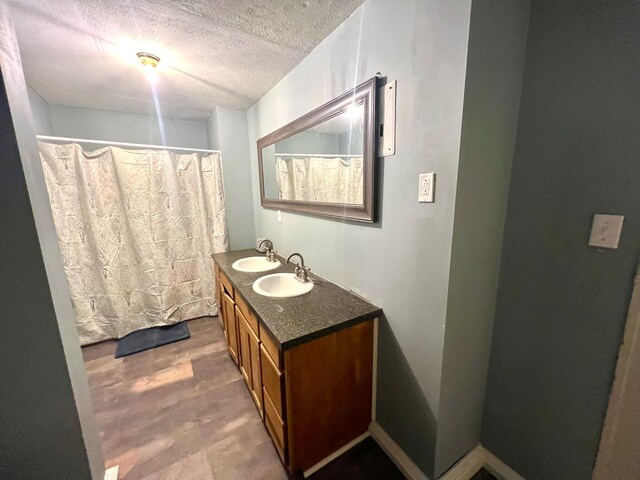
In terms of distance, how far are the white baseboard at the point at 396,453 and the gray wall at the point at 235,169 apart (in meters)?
2.19

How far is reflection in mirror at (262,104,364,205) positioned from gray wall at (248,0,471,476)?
0.17 metres

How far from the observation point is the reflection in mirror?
1.33 m

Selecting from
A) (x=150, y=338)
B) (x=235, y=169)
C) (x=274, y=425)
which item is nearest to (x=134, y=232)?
(x=150, y=338)

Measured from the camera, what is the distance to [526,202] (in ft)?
3.42

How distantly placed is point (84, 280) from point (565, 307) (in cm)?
337

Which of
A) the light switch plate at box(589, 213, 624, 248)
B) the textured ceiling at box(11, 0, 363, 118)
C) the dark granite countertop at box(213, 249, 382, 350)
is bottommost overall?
the dark granite countertop at box(213, 249, 382, 350)

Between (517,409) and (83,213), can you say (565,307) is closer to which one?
(517,409)

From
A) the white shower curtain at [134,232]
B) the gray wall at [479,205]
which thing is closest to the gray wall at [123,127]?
the white shower curtain at [134,232]

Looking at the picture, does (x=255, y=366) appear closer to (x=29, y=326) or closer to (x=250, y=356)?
(x=250, y=356)

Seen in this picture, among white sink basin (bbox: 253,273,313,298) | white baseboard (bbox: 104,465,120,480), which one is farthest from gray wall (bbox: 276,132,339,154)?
white baseboard (bbox: 104,465,120,480)

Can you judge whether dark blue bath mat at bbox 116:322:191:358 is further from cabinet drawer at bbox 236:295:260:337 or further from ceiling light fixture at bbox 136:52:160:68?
ceiling light fixture at bbox 136:52:160:68

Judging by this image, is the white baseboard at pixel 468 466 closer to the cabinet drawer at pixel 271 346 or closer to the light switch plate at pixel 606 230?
the cabinet drawer at pixel 271 346

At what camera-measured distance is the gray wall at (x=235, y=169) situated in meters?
2.61

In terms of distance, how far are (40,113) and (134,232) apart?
1.25m
